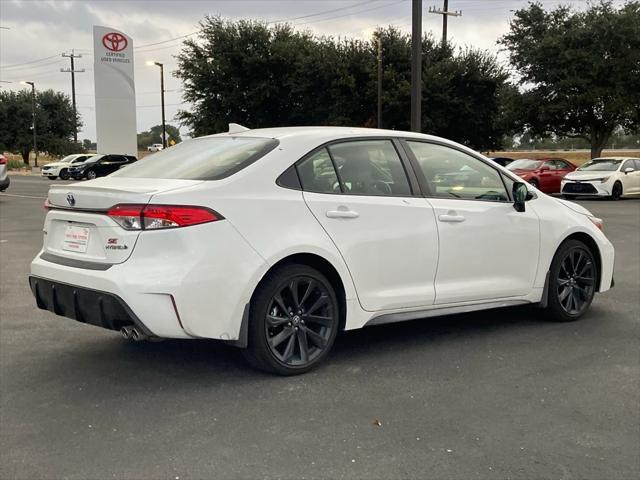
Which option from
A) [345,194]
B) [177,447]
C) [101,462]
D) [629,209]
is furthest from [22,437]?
[629,209]

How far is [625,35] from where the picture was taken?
96.0ft

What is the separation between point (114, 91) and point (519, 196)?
44.6 metres

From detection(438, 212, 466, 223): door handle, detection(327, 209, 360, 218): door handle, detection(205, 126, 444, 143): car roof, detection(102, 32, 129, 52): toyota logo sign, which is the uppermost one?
detection(102, 32, 129, 52): toyota logo sign

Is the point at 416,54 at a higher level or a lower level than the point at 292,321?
higher

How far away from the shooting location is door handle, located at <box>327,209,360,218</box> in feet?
14.2

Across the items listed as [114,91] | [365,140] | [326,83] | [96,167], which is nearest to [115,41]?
[114,91]

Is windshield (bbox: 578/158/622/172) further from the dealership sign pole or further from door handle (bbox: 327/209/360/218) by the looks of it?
the dealership sign pole

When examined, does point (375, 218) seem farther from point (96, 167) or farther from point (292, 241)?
point (96, 167)

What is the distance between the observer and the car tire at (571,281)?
18.3ft

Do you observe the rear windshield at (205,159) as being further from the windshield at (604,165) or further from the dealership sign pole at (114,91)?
the dealership sign pole at (114,91)

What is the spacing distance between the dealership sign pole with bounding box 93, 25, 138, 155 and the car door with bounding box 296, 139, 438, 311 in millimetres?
42929

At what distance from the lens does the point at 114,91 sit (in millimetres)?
45969

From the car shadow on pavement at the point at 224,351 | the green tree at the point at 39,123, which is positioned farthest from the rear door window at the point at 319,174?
the green tree at the point at 39,123

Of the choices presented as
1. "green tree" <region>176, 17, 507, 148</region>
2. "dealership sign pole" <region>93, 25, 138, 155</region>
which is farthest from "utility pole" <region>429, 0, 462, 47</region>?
"dealership sign pole" <region>93, 25, 138, 155</region>
